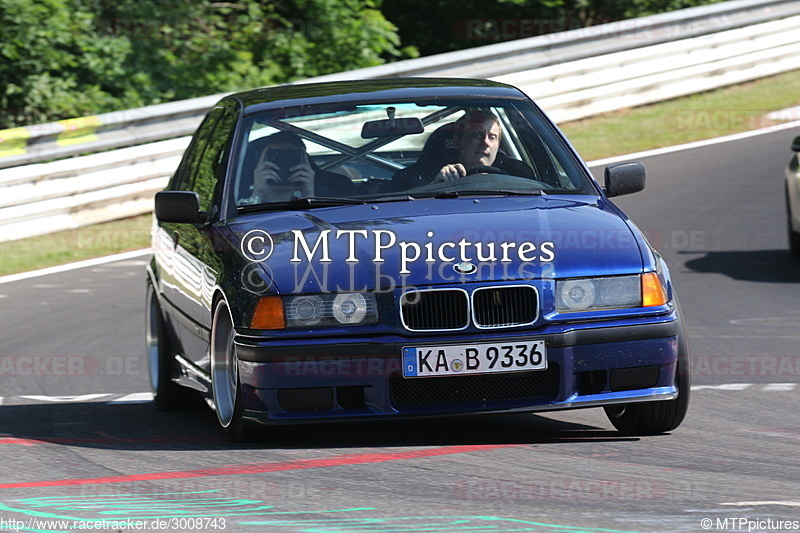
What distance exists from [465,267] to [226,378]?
1174 mm

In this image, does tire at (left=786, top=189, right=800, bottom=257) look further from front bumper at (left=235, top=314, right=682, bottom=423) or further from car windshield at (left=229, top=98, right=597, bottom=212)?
front bumper at (left=235, top=314, right=682, bottom=423)

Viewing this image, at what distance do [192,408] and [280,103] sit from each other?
1617mm

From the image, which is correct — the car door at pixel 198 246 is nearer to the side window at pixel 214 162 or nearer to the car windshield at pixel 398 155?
the side window at pixel 214 162

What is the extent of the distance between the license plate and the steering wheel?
4.48 feet

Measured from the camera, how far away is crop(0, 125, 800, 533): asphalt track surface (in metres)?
4.64

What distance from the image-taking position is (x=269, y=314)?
581 centimetres

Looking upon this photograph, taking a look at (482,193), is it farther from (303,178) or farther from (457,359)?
(457,359)

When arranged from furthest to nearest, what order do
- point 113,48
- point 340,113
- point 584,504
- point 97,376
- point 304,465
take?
point 113,48 → point 97,376 → point 340,113 → point 304,465 → point 584,504

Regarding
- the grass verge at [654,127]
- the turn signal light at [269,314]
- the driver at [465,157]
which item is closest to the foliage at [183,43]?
the grass verge at [654,127]

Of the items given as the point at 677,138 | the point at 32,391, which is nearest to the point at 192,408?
the point at 32,391

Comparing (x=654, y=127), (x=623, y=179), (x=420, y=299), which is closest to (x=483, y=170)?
(x=623, y=179)

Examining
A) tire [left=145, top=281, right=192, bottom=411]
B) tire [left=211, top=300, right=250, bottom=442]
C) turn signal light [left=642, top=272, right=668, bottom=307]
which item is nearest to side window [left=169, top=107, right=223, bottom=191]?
tire [left=145, top=281, right=192, bottom=411]

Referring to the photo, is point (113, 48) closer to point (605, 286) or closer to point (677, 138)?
point (677, 138)

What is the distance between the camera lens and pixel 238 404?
6027 mm
